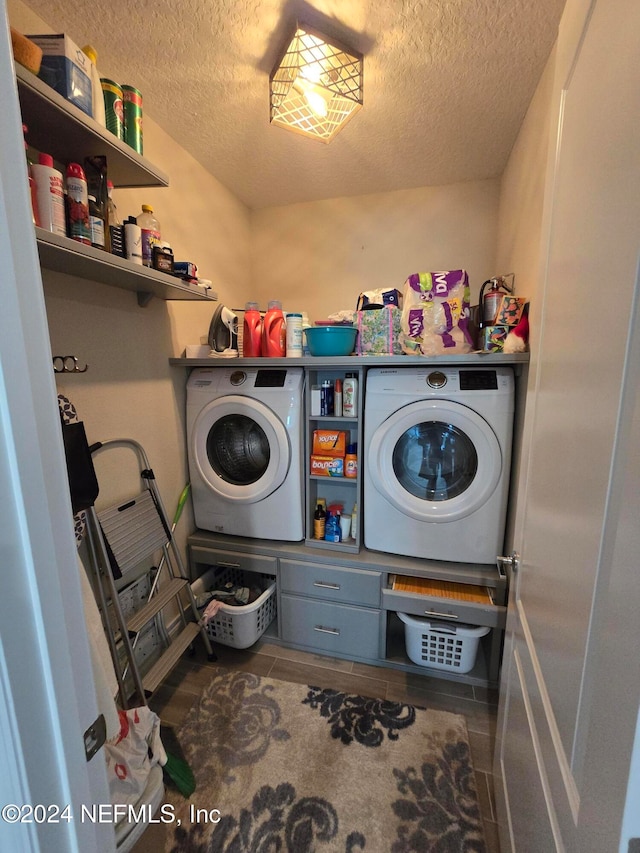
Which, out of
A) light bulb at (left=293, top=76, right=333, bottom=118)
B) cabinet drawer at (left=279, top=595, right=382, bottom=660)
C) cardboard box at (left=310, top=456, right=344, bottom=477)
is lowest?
cabinet drawer at (left=279, top=595, right=382, bottom=660)

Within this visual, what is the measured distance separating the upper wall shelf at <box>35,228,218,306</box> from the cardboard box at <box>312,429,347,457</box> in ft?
2.71

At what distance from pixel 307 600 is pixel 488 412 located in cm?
124

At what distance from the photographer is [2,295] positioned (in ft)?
1.25

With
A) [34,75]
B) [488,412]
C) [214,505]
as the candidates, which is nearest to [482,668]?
[488,412]

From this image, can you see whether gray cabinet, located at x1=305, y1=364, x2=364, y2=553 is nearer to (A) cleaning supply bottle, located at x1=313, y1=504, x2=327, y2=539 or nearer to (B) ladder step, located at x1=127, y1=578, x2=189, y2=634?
(A) cleaning supply bottle, located at x1=313, y1=504, x2=327, y2=539

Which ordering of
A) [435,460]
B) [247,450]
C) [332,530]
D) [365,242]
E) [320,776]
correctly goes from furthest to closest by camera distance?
[365,242] → [247,450] → [332,530] → [435,460] → [320,776]

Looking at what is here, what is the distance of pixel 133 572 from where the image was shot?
5.18ft

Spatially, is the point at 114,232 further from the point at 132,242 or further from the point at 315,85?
the point at 315,85

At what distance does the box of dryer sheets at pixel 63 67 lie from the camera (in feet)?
2.90

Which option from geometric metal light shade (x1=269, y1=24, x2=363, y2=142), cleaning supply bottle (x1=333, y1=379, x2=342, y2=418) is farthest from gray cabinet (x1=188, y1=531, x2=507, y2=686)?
geometric metal light shade (x1=269, y1=24, x2=363, y2=142)

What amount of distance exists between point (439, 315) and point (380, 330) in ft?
0.90

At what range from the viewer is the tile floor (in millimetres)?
1445

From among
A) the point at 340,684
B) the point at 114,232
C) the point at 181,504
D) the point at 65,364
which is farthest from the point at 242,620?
the point at 114,232

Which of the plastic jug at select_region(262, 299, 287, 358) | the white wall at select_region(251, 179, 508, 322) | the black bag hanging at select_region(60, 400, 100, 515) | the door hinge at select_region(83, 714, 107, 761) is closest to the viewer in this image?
the door hinge at select_region(83, 714, 107, 761)
